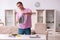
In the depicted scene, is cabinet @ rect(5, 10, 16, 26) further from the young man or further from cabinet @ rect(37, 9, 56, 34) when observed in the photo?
the young man

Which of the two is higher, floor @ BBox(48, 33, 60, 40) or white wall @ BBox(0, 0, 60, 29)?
white wall @ BBox(0, 0, 60, 29)

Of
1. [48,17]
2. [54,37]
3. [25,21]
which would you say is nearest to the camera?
[25,21]

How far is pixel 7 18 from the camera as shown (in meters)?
7.60

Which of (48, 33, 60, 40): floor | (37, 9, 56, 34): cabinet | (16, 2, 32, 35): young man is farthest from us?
(37, 9, 56, 34): cabinet

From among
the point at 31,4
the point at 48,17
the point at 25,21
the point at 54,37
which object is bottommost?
the point at 54,37

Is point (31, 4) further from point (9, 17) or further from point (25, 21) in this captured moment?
point (25, 21)

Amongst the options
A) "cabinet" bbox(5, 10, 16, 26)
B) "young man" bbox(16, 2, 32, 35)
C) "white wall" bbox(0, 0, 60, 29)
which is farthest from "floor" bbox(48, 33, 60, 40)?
"young man" bbox(16, 2, 32, 35)

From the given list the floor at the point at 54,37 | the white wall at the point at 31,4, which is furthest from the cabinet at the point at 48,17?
the floor at the point at 54,37

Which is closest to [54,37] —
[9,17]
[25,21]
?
[9,17]

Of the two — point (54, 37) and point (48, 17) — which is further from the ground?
point (48, 17)

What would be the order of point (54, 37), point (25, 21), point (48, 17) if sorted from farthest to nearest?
point (48, 17), point (54, 37), point (25, 21)

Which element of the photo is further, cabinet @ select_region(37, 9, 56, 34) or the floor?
cabinet @ select_region(37, 9, 56, 34)

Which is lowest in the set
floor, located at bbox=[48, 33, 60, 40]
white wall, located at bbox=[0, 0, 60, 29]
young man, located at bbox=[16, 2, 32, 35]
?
floor, located at bbox=[48, 33, 60, 40]

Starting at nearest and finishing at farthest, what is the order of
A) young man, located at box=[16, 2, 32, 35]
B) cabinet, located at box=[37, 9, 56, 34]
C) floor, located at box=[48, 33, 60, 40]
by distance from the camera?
1. young man, located at box=[16, 2, 32, 35]
2. floor, located at box=[48, 33, 60, 40]
3. cabinet, located at box=[37, 9, 56, 34]
